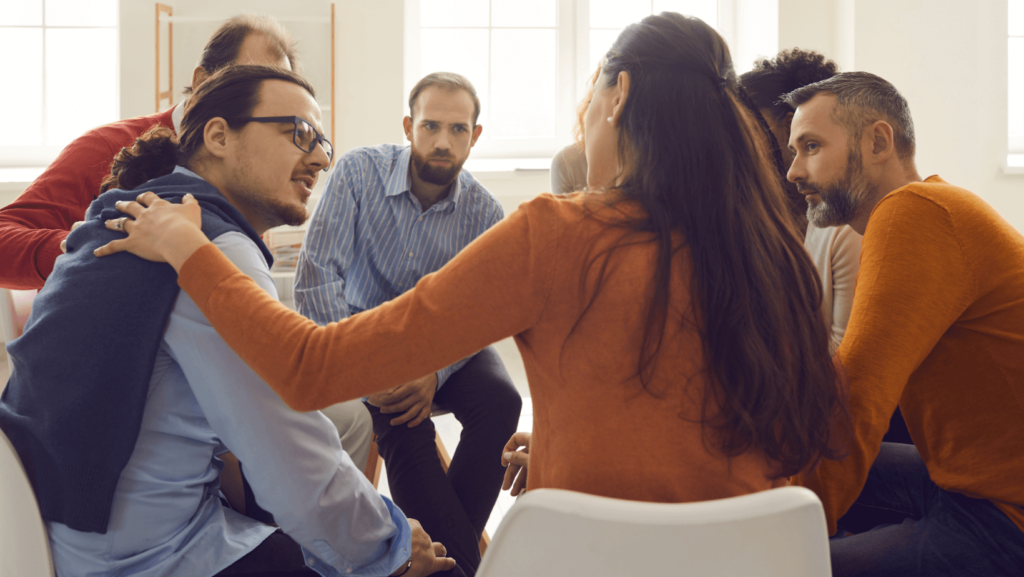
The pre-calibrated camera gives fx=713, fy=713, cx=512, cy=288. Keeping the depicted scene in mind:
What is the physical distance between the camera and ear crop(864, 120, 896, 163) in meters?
1.36

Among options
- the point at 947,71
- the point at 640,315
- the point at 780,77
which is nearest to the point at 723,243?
the point at 640,315

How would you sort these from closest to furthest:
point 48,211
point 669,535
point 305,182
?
point 669,535
point 305,182
point 48,211

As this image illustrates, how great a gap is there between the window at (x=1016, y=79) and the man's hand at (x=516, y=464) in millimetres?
4917

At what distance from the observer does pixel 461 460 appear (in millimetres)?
1884

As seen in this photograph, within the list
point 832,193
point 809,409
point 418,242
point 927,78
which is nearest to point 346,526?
point 809,409

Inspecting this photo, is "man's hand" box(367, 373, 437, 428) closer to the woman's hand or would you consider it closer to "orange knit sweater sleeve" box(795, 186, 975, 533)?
the woman's hand

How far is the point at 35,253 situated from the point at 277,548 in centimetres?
104

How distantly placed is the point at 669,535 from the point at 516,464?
0.55 m

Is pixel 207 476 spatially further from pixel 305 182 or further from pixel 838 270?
pixel 838 270

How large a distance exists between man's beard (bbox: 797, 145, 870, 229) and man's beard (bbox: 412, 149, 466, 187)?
1.17 meters

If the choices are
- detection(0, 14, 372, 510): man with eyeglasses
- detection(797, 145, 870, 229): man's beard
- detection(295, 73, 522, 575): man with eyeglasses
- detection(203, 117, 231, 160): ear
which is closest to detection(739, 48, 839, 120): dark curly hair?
detection(797, 145, 870, 229): man's beard

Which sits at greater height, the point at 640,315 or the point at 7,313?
the point at 640,315

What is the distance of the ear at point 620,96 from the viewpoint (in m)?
0.88

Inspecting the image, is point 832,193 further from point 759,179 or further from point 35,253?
point 35,253
